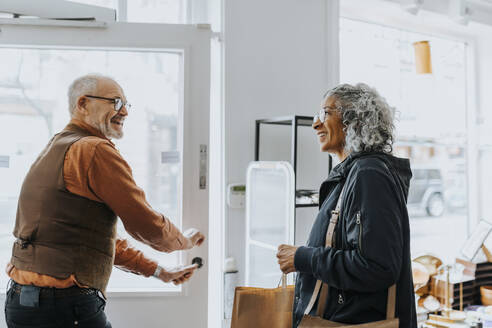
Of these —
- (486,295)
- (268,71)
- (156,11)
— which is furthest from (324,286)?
(486,295)

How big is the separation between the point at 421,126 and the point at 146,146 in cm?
214

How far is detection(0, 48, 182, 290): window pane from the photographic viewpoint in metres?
1.87

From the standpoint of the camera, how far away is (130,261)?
5.34 feet

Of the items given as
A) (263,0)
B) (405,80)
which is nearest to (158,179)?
(263,0)

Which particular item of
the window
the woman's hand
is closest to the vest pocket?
the woman's hand

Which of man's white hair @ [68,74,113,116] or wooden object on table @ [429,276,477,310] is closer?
man's white hair @ [68,74,113,116]

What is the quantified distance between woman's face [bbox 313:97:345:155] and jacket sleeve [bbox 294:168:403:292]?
8.3 inches

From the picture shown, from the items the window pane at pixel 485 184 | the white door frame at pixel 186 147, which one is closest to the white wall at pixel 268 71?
the white door frame at pixel 186 147

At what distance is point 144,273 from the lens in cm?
165

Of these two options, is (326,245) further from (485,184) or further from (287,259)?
(485,184)

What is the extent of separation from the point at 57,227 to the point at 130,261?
41cm

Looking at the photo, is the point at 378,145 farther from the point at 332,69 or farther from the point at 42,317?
the point at 332,69

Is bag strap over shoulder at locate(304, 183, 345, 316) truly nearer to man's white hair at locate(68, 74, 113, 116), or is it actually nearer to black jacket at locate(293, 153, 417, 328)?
black jacket at locate(293, 153, 417, 328)

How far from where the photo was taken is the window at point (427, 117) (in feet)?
9.77
